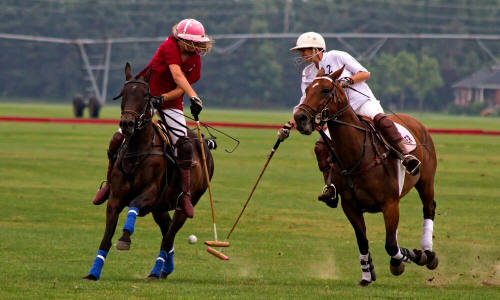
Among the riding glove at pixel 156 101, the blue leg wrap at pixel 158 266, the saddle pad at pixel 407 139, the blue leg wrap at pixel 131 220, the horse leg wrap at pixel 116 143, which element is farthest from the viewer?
the saddle pad at pixel 407 139

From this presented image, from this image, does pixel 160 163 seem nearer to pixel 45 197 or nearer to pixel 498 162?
pixel 45 197

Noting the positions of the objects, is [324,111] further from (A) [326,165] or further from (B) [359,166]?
(A) [326,165]

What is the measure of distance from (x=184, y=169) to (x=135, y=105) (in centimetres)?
116

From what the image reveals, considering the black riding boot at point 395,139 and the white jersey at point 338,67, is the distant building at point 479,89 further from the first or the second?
the black riding boot at point 395,139

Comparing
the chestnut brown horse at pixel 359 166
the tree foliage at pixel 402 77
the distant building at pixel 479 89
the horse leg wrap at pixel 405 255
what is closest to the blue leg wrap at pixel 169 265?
the chestnut brown horse at pixel 359 166

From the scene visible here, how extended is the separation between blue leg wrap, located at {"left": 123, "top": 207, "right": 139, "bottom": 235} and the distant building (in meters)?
79.7

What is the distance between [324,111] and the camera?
8.81 meters

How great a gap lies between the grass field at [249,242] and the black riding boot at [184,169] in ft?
2.57

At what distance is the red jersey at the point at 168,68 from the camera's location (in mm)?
9867

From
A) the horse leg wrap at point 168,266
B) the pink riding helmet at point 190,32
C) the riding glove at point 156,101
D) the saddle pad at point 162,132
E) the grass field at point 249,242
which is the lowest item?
the grass field at point 249,242

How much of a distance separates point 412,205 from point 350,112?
897cm

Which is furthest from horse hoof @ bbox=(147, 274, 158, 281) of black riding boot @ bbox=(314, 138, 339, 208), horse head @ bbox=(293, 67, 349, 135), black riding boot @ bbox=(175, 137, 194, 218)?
horse head @ bbox=(293, 67, 349, 135)

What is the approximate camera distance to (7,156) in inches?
1000

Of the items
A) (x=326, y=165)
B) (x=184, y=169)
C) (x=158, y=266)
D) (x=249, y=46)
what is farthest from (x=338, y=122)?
(x=249, y=46)
